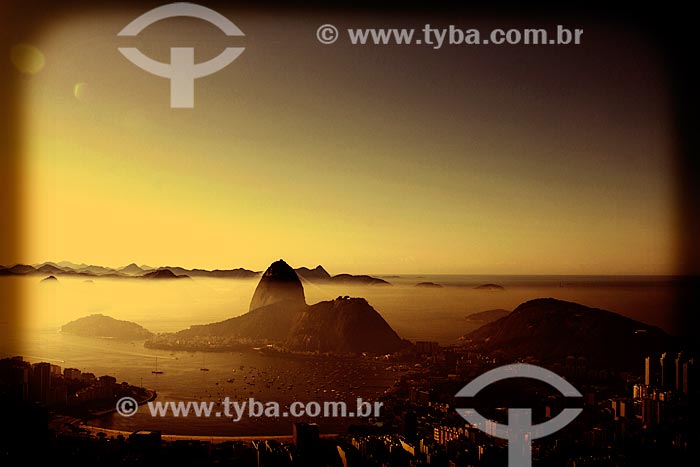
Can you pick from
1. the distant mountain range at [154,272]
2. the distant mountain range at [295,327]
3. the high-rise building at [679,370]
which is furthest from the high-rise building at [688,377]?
the distant mountain range at [154,272]

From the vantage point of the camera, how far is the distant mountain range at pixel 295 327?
2.80 meters

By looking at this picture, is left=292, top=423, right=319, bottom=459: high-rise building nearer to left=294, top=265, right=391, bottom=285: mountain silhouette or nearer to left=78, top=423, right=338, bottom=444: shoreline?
left=78, top=423, right=338, bottom=444: shoreline

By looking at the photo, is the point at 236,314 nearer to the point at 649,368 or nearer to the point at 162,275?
the point at 162,275

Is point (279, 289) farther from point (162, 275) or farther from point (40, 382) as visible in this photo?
point (40, 382)

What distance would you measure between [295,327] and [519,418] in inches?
38.0

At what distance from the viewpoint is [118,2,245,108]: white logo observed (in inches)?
110

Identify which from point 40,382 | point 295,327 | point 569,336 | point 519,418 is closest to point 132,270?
point 40,382

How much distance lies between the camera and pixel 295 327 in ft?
9.29

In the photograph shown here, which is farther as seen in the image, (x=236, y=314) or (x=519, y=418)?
(x=236, y=314)

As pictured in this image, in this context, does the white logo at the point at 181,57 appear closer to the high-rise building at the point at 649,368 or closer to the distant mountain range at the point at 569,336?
the distant mountain range at the point at 569,336

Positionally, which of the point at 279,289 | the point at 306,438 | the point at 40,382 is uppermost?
the point at 279,289

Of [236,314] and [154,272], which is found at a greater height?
[154,272]

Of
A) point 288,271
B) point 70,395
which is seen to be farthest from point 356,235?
point 70,395

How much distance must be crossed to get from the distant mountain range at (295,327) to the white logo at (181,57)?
0.85 meters
